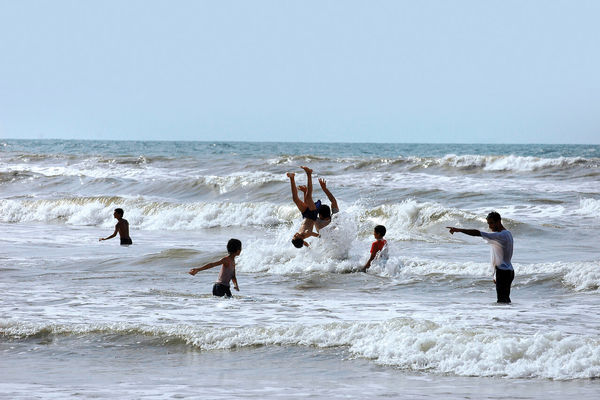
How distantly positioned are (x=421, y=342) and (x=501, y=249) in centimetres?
292

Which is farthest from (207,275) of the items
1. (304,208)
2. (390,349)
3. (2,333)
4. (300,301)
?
(390,349)

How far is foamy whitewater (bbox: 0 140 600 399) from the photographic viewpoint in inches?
299

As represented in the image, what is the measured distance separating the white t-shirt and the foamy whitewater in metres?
0.57

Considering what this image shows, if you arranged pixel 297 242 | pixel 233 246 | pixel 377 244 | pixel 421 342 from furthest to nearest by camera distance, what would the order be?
pixel 297 242, pixel 377 244, pixel 233 246, pixel 421 342

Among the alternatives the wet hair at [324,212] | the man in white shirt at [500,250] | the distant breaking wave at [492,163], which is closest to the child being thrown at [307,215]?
the wet hair at [324,212]

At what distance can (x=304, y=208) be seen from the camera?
15.6 meters

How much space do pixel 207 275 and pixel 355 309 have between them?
4225 mm

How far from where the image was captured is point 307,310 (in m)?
10.9

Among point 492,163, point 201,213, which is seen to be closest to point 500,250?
point 201,213

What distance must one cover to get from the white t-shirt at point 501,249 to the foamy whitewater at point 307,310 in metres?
0.57

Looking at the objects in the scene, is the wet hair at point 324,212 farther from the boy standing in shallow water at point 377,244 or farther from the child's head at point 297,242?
the boy standing in shallow water at point 377,244

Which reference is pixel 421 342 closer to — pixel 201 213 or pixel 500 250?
pixel 500 250

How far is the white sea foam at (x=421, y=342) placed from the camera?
25.7ft

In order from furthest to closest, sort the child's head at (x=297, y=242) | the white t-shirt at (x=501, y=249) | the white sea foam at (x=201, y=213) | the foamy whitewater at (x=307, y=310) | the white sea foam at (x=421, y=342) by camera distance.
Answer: the white sea foam at (x=201, y=213) < the child's head at (x=297, y=242) < the white t-shirt at (x=501, y=249) < the white sea foam at (x=421, y=342) < the foamy whitewater at (x=307, y=310)
